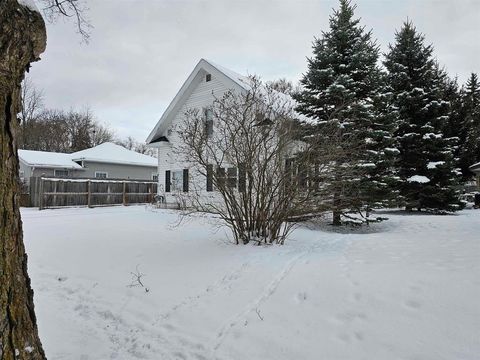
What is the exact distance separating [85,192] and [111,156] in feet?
31.1

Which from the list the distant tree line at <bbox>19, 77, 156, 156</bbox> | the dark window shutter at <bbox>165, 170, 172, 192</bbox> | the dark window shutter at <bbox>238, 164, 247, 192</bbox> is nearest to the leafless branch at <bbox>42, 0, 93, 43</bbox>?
the dark window shutter at <bbox>238, 164, 247, 192</bbox>

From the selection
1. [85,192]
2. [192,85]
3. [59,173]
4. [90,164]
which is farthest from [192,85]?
[59,173]

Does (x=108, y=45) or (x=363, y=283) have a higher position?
(x=108, y=45)

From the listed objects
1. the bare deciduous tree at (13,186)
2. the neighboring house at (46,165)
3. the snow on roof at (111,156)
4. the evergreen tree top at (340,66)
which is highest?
the evergreen tree top at (340,66)

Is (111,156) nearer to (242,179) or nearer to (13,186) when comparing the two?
(242,179)

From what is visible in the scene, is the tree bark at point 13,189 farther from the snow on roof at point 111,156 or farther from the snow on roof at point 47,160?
the snow on roof at point 111,156

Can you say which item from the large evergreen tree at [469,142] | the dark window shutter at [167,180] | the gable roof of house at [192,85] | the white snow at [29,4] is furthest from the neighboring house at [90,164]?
the white snow at [29,4]

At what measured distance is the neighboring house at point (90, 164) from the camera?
2361 cm

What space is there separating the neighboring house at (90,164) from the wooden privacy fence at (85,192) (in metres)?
5.99

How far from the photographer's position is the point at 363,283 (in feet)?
13.9

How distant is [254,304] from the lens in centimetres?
415

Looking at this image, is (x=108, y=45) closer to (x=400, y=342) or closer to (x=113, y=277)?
(x=113, y=277)

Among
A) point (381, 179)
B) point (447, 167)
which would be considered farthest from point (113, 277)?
point (447, 167)

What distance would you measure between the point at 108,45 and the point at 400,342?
1339 centimetres
